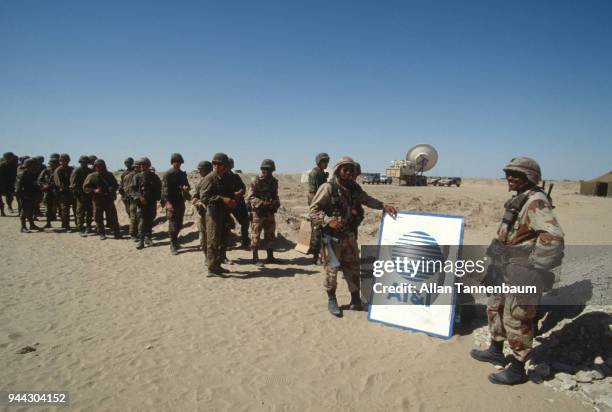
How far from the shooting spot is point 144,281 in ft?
18.9

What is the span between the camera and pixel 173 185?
25.3 ft

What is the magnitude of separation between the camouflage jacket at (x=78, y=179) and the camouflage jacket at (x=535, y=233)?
10489 mm

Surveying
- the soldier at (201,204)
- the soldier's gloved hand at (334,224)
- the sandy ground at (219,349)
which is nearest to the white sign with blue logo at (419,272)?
the sandy ground at (219,349)

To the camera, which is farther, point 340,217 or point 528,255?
point 340,217

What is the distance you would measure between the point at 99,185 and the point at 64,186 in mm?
2152

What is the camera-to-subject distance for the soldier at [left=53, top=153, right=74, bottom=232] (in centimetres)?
961

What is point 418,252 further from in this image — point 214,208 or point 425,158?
point 425,158

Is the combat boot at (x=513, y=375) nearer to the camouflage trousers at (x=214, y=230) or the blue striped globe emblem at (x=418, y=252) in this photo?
the blue striped globe emblem at (x=418, y=252)

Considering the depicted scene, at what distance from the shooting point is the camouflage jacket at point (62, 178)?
31.9 feet

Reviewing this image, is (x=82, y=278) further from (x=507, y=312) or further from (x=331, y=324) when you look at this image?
(x=507, y=312)

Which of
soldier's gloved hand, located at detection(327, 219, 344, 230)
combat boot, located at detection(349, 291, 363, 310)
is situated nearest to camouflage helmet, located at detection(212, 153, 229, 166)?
soldier's gloved hand, located at detection(327, 219, 344, 230)

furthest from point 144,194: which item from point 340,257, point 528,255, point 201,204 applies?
point 528,255

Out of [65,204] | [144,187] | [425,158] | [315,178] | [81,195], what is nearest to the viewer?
[315,178]

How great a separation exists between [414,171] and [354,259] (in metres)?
34.2
